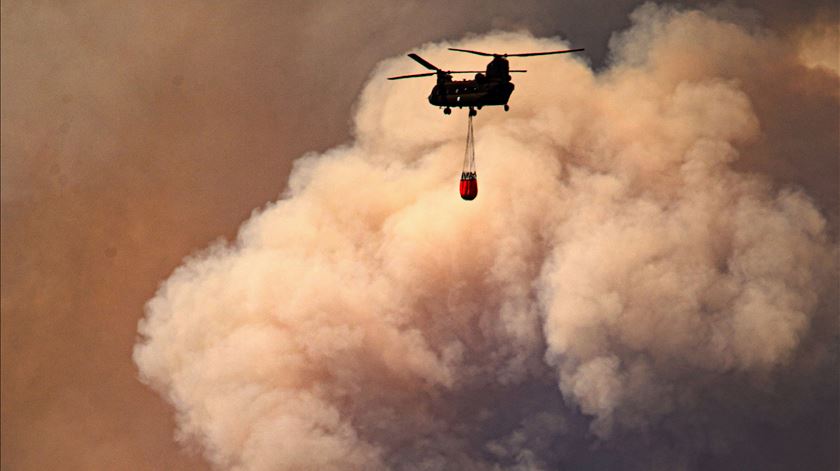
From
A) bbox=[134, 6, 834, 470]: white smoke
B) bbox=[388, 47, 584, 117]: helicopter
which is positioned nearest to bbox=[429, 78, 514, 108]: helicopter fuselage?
bbox=[388, 47, 584, 117]: helicopter

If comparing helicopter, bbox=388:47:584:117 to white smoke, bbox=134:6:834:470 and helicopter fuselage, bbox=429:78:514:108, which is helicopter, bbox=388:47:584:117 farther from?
white smoke, bbox=134:6:834:470

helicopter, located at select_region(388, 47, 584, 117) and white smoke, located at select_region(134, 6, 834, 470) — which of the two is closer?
helicopter, located at select_region(388, 47, 584, 117)

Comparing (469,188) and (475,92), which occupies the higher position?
(475,92)

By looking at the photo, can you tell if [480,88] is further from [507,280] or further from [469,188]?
[507,280]

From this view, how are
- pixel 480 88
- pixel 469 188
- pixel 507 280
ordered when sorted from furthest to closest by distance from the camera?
pixel 507 280 → pixel 469 188 → pixel 480 88

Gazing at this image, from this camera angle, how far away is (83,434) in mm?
33500

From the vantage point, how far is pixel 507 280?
34.6 meters

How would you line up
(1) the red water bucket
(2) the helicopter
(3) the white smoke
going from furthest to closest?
(3) the white smoke
(1) the red water bucket
(2) the helicopter

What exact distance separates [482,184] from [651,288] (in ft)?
17.8

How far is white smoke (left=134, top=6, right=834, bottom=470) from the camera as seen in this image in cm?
3381

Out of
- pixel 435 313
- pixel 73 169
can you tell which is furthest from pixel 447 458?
pixel 73 169

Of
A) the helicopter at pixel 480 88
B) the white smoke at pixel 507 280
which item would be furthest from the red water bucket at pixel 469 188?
the white smoke at pixel 507 280

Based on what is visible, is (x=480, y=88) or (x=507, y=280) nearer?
(x=480, y=88)

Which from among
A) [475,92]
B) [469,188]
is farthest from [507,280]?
[475,92]
